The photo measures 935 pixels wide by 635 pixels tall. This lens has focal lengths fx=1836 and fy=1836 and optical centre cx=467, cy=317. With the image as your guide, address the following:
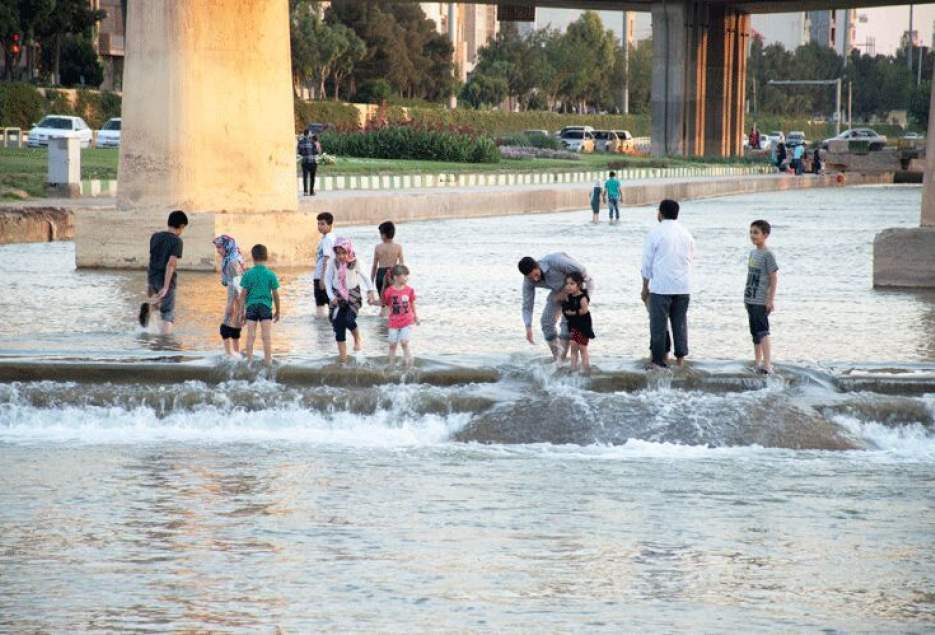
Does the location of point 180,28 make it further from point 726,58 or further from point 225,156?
point 726,58

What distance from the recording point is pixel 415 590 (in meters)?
9.31

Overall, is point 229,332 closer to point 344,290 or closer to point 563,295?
point 344,290

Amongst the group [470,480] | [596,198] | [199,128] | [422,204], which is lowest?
[470,480]

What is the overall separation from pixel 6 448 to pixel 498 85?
103711 mm

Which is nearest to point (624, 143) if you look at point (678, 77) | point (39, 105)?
point (678, 77)

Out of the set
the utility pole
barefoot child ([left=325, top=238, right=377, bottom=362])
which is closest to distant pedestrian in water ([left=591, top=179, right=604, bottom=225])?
barefoot child ([left=325, top=238, right=377, bottom=362])

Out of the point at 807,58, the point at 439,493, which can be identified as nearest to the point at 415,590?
the point at 439,493

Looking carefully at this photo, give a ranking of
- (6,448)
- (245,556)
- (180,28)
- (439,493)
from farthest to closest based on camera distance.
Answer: (180,28)
(6,448)
(439,493)
(245,556)

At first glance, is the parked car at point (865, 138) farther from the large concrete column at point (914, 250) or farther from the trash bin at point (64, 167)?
the large concrete column at point (914, 250)

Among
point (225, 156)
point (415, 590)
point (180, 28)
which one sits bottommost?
point (415, 590)

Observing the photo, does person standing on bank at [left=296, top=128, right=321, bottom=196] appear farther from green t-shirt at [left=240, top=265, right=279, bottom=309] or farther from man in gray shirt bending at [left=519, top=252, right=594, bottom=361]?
man in gray shirt bending at [left=519, top=252, right=594, bottom=361]

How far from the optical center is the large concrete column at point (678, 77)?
84375 millimetres

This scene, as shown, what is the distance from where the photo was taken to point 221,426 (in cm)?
1427

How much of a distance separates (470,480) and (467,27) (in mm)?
141450
